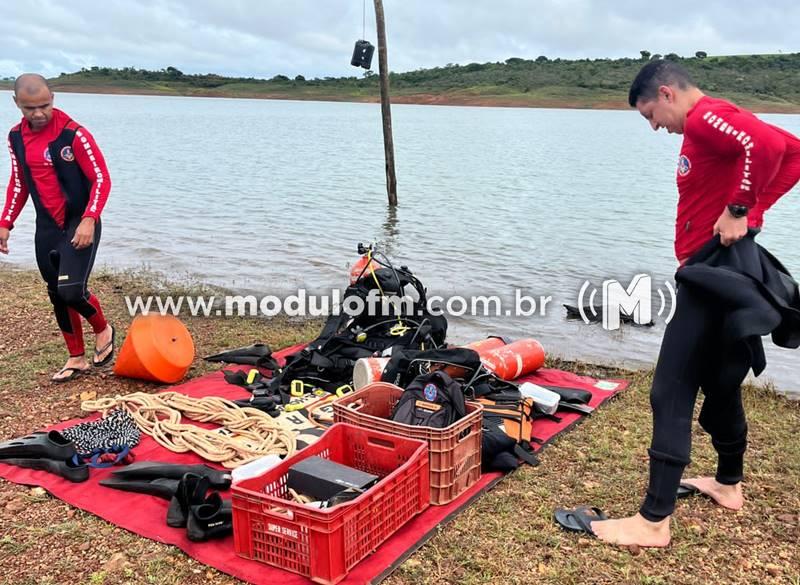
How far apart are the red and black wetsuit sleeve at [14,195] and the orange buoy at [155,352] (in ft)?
4.19

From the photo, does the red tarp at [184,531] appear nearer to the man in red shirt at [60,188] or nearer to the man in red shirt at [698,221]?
the man in red shirt at [698,221]

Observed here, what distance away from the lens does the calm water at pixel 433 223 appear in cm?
1066

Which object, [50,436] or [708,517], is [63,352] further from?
[708,517]

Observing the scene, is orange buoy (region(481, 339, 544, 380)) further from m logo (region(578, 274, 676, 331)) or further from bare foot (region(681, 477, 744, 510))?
m logo (region(578, 274, 676, 331))

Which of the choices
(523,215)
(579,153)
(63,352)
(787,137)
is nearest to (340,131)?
(579,153)

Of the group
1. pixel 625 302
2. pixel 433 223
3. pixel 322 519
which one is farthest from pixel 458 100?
pixel 322 519

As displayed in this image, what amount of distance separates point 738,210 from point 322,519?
2.14 metres

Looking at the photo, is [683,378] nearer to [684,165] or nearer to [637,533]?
[637,533]

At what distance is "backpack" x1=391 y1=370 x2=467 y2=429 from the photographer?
406 centimetres

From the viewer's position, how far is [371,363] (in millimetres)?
5254

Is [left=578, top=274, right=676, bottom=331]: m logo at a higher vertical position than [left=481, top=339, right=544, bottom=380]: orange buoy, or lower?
lower

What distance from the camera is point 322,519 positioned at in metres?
3.00

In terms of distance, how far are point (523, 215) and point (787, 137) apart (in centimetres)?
1455

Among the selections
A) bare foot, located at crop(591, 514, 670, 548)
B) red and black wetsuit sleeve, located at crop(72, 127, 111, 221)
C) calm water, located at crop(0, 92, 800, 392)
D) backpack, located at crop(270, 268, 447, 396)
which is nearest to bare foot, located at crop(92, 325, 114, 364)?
red and black wetsuit sleeve, located at crop(72, 127, 111, 221)
